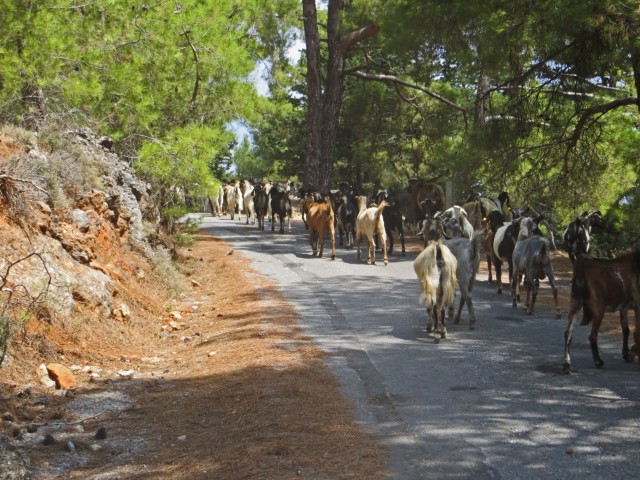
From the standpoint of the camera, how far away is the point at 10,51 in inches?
539

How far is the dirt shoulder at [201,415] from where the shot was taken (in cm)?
Result: 651

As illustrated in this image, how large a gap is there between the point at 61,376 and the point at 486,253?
11.5 m

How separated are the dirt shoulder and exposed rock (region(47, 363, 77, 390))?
174mm

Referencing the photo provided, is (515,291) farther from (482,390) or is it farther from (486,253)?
(482,390)

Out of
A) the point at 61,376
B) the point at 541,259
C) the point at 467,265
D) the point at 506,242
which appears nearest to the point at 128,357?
the point at 61,376

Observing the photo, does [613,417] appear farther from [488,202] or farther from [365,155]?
[365,155]

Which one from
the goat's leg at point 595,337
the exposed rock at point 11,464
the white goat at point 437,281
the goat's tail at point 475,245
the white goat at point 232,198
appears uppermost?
the white goat at point 232,198

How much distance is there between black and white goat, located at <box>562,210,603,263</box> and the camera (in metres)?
17.1

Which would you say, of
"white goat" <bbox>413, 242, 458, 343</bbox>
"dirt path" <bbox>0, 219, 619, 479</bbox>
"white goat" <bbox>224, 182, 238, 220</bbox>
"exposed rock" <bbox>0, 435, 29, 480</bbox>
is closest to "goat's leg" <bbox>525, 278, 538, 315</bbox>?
"dirt path" <bbox>0, 219, 619, 479</bbox>

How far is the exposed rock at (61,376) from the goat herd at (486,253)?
201 inches

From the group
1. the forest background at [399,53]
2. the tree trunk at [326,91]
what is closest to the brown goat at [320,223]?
the forest background at [399,53]

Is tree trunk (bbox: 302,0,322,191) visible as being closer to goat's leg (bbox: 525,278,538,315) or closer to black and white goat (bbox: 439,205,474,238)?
black and white goat (bbox: 439,205,474,238)

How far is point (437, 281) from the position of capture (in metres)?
11.6

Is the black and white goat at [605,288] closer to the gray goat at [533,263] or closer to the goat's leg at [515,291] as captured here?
the gray goat at [533,263]
